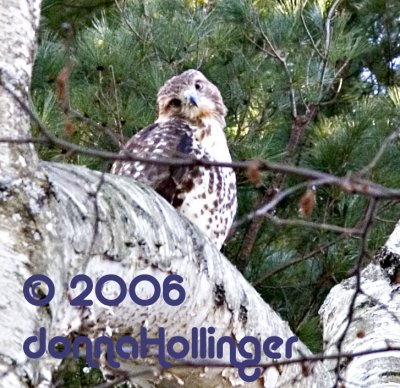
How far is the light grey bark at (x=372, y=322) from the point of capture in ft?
9.96

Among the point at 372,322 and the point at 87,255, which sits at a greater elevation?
the point at 372,322

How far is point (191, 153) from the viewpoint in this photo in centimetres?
384

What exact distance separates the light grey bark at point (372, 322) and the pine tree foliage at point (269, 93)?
1.50 m

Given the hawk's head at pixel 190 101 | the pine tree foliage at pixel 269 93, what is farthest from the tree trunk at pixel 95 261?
the pine tree foliage at pixel 269 93

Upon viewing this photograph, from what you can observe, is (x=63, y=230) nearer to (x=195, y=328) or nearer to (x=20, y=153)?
(x=20, y=153)

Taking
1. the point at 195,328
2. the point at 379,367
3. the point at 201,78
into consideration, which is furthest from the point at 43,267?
the point at 201,78

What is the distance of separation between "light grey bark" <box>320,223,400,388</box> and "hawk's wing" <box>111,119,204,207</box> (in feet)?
1.76

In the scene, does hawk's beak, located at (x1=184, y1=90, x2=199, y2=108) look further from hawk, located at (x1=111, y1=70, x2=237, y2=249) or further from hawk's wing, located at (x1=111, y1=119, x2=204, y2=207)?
hawk's wing, located at (x1=111, y1=119, x2=204, y2=207)

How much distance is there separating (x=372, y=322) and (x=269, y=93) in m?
2.18

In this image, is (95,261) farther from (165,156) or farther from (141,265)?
(165,156)

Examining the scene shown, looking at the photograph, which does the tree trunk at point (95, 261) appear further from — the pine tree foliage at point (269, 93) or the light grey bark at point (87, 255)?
the pine tree foliage at point (269, 93)

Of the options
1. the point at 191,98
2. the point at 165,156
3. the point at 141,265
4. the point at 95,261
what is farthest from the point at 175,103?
the point at 95,261

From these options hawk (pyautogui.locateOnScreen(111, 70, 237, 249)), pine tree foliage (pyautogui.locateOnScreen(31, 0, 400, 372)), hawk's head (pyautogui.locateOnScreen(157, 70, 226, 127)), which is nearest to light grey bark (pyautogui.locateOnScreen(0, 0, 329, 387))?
hawk (pyautogui.locateOnScreen(111, 70, 237, 249))

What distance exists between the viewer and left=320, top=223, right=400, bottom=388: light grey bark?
3.04m
